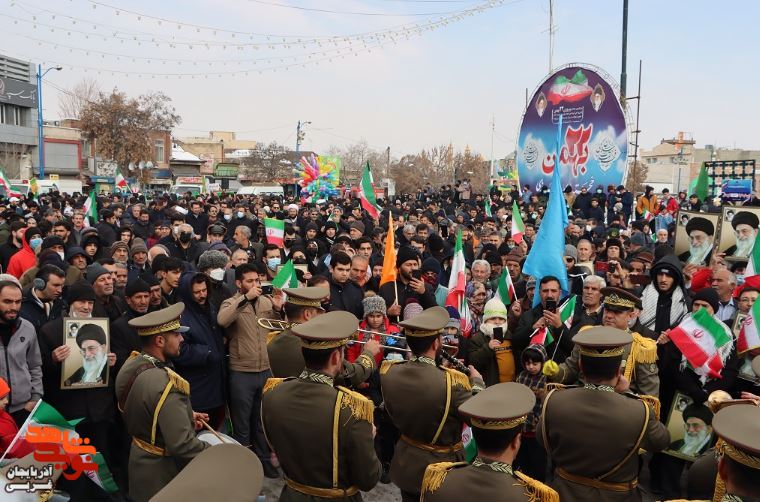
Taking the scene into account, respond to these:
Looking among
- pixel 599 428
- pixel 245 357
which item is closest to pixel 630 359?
pixel 599 428

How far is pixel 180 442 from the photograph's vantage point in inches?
141

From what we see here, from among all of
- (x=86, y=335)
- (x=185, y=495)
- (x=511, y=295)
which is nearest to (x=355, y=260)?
(x=511, y=295)

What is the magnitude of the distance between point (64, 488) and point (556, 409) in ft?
12.5

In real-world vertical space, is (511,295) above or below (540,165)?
below

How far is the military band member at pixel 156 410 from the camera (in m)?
3.63

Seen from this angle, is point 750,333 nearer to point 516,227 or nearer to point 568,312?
point 568,312

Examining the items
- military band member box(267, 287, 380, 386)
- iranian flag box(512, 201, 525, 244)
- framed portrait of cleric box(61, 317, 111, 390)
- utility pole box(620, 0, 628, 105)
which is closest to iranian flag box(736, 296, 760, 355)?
military band member box(267, 287, 380, 386)

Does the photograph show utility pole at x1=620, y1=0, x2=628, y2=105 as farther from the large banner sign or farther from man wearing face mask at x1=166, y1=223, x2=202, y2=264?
man wearing face mask at x1=166, y1=223, x2=202, y2=264

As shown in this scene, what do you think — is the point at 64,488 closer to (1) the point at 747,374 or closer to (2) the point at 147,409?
(2) the point at 147,409

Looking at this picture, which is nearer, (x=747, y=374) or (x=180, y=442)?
(x=180, y=442)

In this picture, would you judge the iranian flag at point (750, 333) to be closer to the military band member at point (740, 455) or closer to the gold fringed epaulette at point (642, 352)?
the gold fringed epaulette at point (642, 352)

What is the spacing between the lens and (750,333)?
4848 millimetres

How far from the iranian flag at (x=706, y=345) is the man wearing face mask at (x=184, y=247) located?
700 centimetres

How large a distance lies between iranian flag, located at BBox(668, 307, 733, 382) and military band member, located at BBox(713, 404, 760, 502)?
2.75m
